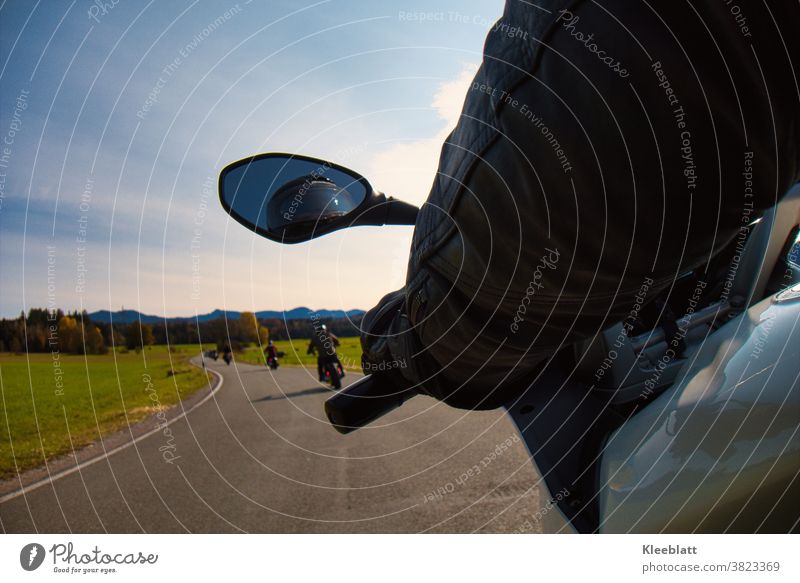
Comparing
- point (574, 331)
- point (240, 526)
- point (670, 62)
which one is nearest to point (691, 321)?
point (574, 331)

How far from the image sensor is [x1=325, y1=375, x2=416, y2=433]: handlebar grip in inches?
40.7

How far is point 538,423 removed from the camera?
1079 millimetres

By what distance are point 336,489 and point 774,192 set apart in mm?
3918

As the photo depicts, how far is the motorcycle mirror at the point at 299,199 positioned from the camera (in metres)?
1.15

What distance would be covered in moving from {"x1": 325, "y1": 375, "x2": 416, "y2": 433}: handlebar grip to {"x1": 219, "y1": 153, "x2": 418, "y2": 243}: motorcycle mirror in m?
0.45

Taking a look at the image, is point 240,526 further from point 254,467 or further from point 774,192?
point 774,192
